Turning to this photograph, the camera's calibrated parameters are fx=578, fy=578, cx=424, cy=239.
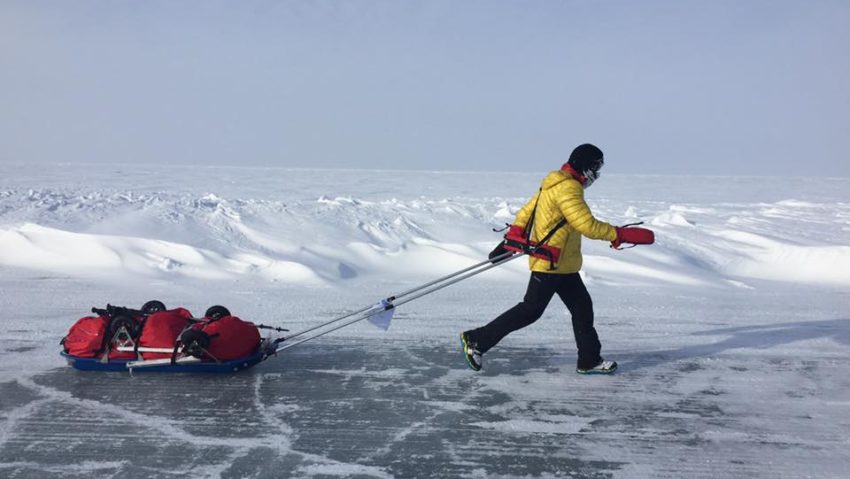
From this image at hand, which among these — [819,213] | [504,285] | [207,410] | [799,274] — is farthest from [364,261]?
[819,213]

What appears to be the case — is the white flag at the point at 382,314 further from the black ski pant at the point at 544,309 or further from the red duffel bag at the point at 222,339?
the red duffel bag at the point at 222,339

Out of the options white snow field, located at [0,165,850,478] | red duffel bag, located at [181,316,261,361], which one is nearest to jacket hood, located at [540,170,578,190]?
white snow field, located at [0,165,850,478]

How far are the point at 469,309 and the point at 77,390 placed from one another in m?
3.70

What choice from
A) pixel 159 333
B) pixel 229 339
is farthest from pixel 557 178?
pixel 159 333

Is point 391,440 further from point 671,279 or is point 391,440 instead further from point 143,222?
point 143,222

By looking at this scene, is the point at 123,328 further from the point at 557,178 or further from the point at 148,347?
the point at 557,178

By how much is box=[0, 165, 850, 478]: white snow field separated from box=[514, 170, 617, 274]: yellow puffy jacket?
2.71 ft

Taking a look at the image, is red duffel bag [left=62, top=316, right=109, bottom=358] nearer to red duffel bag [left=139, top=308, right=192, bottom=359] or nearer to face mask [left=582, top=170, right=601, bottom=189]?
red duffel bag [left=139, top=308, right=192, bottom=359]

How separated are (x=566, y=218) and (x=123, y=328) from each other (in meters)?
3.10

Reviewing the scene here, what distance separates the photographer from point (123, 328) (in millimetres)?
3959

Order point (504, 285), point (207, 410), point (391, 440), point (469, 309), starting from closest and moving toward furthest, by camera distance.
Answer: point (391, 440) < point (207, 410) < point (469, 309) < point (504, 285)

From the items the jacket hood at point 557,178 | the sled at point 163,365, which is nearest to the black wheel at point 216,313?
the sled at point 163,365

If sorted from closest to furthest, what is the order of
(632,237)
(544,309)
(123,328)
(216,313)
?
(632,237)
(123,328)
(544,309)
(216,313)

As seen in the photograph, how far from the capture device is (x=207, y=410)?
3.47m
